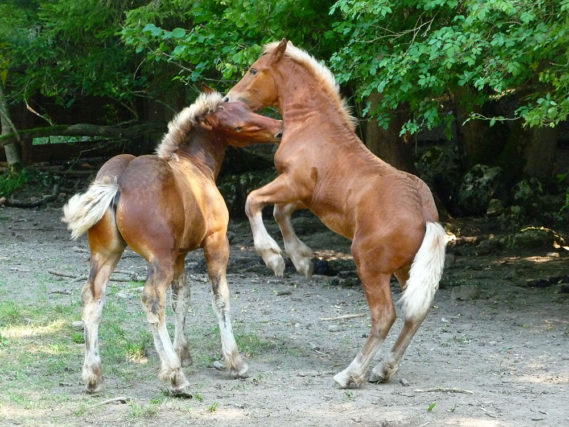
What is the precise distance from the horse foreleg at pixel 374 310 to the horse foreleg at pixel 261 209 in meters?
0.65

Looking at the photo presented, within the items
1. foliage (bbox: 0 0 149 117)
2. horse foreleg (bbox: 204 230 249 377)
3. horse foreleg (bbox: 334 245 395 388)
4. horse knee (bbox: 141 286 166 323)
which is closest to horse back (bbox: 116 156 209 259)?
horse knee (bbox: 141 286 166 323)

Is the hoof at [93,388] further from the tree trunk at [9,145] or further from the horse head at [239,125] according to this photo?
the tree trunk at [9,145]

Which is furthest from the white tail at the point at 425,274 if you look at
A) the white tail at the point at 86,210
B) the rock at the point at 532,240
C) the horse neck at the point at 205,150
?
the rock at the point at 532,240

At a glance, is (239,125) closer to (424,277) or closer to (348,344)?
(424,277)

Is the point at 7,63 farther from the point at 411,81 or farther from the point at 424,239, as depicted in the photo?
the point at 424,239

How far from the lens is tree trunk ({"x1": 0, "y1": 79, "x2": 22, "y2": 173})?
16.0 m

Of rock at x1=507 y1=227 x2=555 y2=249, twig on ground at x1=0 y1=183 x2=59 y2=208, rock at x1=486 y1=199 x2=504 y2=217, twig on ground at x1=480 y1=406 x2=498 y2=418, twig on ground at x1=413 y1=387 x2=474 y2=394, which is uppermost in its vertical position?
rock at x1=486 y1=199 x2=504 y2=217

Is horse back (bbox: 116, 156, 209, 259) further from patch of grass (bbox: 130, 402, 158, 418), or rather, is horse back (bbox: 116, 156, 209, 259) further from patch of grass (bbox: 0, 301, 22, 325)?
patch of grass (bbox: 0, 301, 22, 325)

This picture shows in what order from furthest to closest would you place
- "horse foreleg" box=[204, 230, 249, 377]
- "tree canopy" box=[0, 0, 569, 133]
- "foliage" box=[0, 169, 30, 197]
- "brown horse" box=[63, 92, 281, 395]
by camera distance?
"foliage" box=[0, 169, 30, 197] < "tree canopy" box=[0, 0, 569, 133] < "horse foreleg" box=[204, 230, 249, 377] < "brown horse" box=[63, 92, 281, 395]

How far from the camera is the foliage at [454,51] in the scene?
7020 millimetres

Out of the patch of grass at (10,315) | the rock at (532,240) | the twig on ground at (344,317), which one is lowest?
the patch of grass at (10,315)

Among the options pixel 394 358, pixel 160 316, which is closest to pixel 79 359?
pixel 160 316

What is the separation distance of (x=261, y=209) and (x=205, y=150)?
81cm

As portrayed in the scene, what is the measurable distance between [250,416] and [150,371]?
4.56 feet
